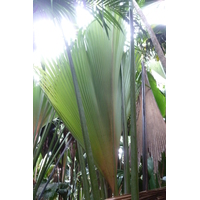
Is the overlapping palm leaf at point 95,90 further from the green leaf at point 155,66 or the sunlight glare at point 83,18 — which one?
the green leaf at point 155,66

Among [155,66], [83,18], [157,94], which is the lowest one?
[157,94]

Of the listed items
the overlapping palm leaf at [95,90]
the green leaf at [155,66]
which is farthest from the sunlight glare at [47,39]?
the green leaf at [155,66]

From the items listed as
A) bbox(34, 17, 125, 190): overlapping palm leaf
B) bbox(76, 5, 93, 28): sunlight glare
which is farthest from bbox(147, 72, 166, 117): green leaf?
bbox(76, 5, 93, 28): sunlight glare

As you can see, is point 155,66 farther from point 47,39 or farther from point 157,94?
point 47,39

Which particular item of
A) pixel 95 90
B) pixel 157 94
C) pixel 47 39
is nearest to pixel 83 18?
pixel 47 39

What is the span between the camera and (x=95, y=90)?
0.75m

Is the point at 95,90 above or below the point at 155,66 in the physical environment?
below

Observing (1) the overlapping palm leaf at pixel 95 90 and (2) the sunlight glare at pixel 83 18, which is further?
(2) the sunlight glare at pixel 83 18

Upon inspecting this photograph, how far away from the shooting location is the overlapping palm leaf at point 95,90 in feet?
2.30

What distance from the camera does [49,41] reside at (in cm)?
81

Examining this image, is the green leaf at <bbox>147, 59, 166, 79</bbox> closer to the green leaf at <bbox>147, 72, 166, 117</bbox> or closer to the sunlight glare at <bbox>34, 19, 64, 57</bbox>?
the green leaf at <bbox>147, 72, 166, 117</bbox>
